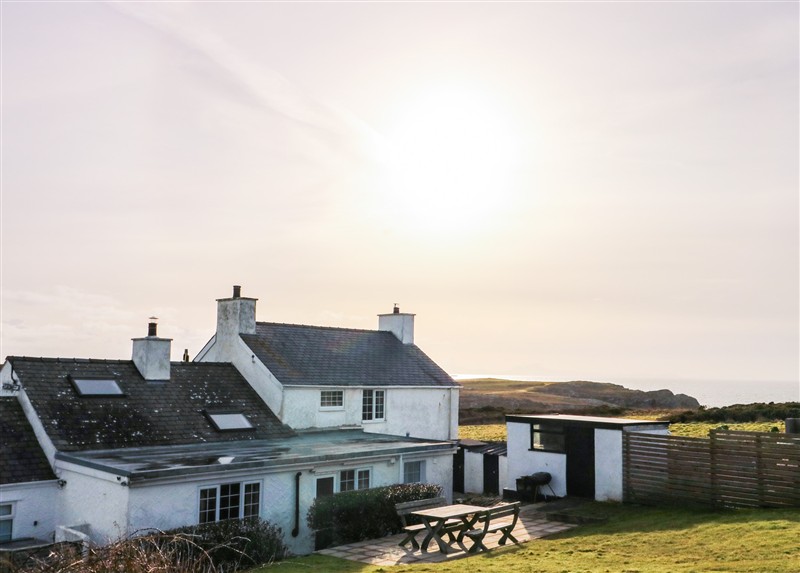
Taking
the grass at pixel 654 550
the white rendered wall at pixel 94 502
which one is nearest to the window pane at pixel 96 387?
the white rendered wall at pixel 94 502

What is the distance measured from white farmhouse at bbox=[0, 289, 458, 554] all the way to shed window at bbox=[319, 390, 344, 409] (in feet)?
0.20

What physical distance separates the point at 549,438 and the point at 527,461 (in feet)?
3.98

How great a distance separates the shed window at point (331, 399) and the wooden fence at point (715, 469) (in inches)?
513

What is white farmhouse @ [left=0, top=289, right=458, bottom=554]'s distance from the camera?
20.1 metres

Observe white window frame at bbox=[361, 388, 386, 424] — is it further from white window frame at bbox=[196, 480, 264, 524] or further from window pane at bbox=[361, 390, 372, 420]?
white window frame at bbox=[196, 480, 264, 524]

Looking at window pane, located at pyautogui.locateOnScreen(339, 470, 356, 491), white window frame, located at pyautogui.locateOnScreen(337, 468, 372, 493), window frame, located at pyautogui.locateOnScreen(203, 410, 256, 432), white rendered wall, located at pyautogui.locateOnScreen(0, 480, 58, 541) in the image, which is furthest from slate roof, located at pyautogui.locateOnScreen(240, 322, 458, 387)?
white rendered wall, located at pyautogui.locateOnScreen(0, 480, 58, 541)

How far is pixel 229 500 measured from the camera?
68.5 feet

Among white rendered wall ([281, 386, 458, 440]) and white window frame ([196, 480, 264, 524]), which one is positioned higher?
white rendered wall ([281, 386, 458, 440])

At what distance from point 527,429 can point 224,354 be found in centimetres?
1394

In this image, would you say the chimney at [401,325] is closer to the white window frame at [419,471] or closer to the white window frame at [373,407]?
the white window frame at [373,407]

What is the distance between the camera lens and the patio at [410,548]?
58.4 feet

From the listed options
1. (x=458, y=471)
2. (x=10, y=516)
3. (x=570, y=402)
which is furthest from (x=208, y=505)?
(x=570, y=402)

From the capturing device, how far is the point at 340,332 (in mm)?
37156

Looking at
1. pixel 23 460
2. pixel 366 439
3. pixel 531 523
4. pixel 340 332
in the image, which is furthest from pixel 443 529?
pixel 340 332
